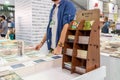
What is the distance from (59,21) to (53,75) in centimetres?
85

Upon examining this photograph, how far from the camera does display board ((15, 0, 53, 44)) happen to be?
375cm

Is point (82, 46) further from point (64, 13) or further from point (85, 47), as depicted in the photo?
point (64, 13)

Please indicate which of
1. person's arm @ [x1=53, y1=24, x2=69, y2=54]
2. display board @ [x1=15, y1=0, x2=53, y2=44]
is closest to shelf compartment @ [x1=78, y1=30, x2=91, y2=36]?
person's arm @ [x1=53, y1=24, x2=69, y2=54]

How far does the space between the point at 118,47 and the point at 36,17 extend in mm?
1950

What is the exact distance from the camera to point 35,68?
155cm

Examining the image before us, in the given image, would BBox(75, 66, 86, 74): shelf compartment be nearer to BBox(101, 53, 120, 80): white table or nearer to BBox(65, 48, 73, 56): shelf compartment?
BBox(65, 48, 73, 56): shelf compartment

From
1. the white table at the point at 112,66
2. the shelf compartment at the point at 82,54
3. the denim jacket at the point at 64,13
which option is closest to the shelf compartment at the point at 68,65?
the shelf compartment at the point at 82,54

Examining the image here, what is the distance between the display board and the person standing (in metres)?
1.57

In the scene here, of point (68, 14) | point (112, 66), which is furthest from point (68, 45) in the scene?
point (112, 66)

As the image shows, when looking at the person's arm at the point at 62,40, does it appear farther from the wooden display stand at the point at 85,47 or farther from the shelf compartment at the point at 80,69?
the shelf compartment at the point at 80,69

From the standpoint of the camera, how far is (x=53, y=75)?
4.81 feet

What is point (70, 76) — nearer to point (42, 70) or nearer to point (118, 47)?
point (42, 70)

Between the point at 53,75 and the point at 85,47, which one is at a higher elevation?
the point at 85,47

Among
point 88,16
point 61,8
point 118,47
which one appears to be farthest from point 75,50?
point 118,47
